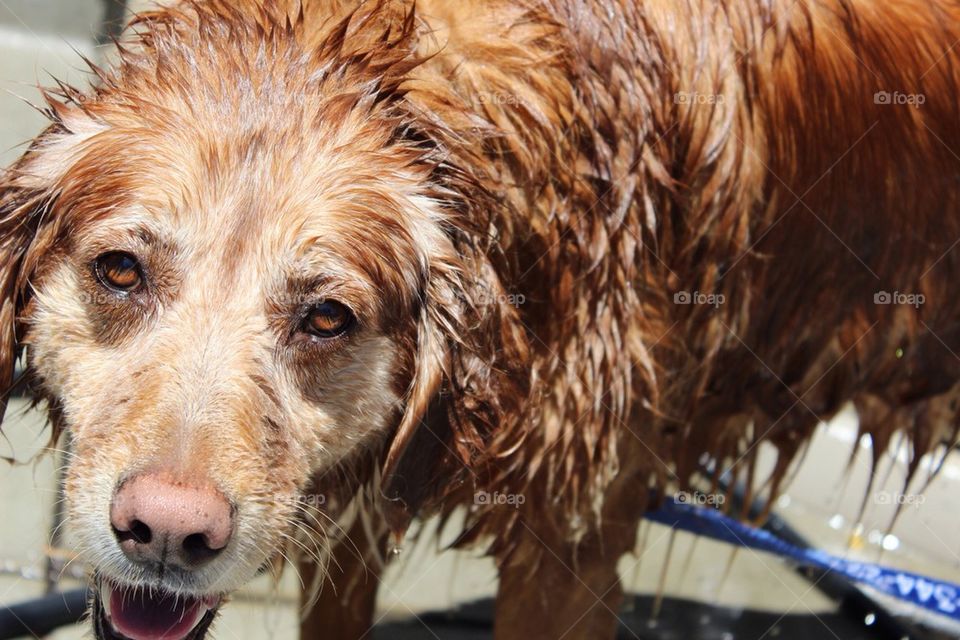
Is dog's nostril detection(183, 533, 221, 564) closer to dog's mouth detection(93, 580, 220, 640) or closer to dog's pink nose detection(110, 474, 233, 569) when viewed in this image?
dog's pink nose detection(110, 474, 233, 569)

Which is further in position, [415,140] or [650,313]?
[650,313]

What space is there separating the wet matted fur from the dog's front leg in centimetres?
20

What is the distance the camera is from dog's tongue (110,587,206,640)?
7.45 ft

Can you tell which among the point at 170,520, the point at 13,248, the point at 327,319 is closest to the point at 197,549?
the point at 170,520

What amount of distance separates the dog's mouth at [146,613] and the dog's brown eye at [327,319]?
1.79 ft

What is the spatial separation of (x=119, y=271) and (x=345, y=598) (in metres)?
1.53

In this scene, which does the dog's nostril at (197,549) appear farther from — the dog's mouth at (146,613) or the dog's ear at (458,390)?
the dog's ear at (458,390)

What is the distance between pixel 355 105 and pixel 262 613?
2252mm

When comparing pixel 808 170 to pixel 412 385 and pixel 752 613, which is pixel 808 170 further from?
pixel 752 613

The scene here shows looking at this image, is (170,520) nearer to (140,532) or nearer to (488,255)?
(140,532)

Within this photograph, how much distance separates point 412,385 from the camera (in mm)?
2436

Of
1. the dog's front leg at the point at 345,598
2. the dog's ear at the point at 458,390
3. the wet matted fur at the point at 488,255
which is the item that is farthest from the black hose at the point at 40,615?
the dog's ear at the point at 458,390

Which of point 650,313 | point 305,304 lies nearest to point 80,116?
point 305,304

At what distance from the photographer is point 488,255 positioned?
2494mm
